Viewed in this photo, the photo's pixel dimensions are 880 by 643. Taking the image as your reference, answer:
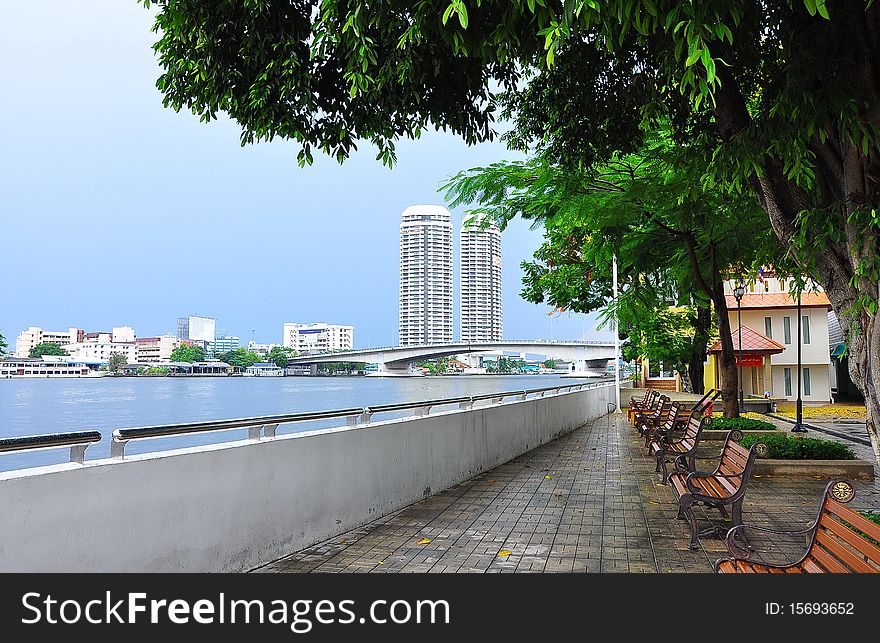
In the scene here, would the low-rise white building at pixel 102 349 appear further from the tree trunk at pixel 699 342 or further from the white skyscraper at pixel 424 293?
the tree trunk at pixel 699 342

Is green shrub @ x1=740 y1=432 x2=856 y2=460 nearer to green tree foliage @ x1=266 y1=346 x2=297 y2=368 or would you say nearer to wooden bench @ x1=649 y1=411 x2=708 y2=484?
wooden bench @ x1=649 y1=411 x2=708 y2=484

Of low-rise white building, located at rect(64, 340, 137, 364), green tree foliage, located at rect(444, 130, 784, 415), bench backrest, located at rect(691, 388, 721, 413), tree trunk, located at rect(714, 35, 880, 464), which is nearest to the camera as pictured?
tree trunk, located at rect(714, 35, 880, 464)

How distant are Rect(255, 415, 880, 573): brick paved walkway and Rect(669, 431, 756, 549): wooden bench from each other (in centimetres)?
33

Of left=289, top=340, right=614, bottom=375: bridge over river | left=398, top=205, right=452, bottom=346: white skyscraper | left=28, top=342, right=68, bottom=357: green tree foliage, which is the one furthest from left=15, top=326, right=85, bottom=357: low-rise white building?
left=398, top=205, right=452, bottom=346: white skyscraper

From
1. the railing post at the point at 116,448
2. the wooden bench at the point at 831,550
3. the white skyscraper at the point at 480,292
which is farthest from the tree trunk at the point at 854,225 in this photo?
the white skyscraper at the point at 480,292

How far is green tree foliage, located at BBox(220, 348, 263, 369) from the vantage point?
54750mm

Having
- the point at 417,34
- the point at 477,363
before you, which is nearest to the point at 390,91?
the point at 417,34

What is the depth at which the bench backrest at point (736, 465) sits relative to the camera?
6.29 metres

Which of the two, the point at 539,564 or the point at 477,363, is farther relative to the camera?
the point at 477,363
